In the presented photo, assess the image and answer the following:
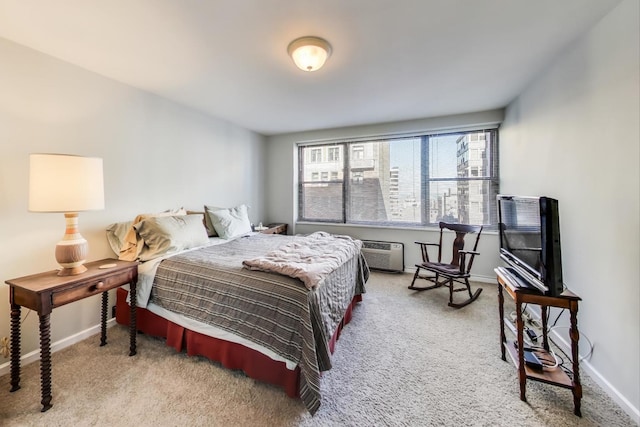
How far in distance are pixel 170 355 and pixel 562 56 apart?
3.95 m

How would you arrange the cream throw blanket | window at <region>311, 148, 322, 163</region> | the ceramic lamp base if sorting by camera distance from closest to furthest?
the ceramic lamp base → the cream throw blanket → window at <region>311, 148, 322, 163</region>

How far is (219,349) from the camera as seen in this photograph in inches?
70.1

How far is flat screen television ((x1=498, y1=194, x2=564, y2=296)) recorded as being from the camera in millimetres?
1371

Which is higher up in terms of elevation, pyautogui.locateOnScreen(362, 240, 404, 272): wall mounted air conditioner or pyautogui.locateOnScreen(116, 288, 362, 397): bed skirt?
pyautogui.locateOnScreen(362, 240, 404, 272): wall mounted air conditioner

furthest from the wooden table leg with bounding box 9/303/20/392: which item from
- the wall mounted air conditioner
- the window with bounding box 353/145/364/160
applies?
the window with bounding box 353/145/364/160

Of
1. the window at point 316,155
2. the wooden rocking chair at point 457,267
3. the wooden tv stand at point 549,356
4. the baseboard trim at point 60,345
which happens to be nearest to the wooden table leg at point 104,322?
the baseboard trim at point 60,345

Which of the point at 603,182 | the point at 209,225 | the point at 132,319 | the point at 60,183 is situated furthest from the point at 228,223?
the point at 603,182

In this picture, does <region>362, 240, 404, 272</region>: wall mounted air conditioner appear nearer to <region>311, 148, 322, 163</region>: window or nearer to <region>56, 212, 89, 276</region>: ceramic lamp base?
<region>311, 148, 322, 163</region>: window

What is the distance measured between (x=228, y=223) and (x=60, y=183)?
5.77 feet

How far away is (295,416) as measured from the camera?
1.40 m

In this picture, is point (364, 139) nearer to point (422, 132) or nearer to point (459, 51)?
point (422, 132)

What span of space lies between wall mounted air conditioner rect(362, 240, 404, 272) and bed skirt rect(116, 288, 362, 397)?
181 centimetres

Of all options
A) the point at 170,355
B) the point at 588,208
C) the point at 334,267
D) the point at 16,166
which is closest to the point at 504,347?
the point at 588,208

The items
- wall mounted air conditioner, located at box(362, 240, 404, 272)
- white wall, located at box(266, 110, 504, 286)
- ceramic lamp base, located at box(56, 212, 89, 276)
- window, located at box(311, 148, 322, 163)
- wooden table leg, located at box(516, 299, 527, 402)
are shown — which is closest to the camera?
wooden table leg, located at box(516, 299, 527, 402)
